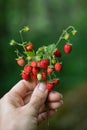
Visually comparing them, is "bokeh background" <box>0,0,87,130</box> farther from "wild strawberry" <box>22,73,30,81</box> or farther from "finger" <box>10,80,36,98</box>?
"wild strawberry" <box>22,73,30,81</box>

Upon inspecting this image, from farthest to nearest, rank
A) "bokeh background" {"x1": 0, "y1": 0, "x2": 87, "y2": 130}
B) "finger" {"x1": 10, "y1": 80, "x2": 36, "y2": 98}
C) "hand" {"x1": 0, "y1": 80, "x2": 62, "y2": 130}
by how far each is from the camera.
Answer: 1. "bokeh background" {"x1": 0, "y1": 0, "x2": 87, "y2": 130}
2. "finger" {"x1": 10, "y1": 80, "x2": 36, "y2": 98}
3. "hand" {"x1": 0, "y1": 80, "x2": 62, "y2": 130}

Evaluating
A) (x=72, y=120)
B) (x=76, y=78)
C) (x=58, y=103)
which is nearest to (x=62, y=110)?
(x=72, y=120)

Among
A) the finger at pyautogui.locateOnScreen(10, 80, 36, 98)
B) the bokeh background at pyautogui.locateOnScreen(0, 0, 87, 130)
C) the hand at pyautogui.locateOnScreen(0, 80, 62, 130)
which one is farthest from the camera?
the bokeh background at pyautogui.locateOnScreen(0, 0, 87, 130)

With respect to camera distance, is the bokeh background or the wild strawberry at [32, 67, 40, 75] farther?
the bokeh background

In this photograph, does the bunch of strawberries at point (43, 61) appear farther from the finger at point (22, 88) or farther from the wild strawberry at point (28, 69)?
the finger at point (22, 88)

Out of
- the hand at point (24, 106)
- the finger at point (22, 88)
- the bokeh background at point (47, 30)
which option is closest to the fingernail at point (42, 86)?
the hand at point (24, 106)

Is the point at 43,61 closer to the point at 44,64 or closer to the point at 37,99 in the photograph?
the point at 44,64

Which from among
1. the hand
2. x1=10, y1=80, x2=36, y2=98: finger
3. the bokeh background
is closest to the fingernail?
the hand
